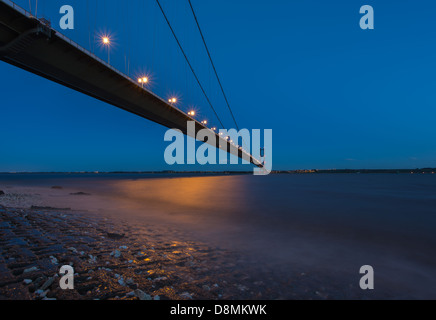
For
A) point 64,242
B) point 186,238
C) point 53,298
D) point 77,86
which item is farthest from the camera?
point 77,86

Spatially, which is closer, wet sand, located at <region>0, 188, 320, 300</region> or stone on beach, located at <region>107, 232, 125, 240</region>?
wet sand, located at <region>0, 188, 320, 300</region>

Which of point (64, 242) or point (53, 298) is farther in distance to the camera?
point (64, 242)

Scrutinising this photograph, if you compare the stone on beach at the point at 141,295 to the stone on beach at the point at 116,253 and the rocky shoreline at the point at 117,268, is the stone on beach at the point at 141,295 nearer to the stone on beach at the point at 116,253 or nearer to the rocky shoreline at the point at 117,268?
the rocky shoreline at the point at 117,268

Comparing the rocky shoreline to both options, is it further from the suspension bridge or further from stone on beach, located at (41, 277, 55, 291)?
the suspension bridge

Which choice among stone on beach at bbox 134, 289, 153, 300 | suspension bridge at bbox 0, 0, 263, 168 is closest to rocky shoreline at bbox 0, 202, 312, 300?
stone on beach at bbox 134, 289, 153, 300

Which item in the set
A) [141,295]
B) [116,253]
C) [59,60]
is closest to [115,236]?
[116,253]

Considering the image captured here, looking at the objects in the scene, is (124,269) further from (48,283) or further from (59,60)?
(59,60)

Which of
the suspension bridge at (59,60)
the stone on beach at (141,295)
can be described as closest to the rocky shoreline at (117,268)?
the stone on beach at (141,295)

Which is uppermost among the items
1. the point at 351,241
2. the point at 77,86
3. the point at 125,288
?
the point at 77,86

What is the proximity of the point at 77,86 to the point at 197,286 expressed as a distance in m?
23.6

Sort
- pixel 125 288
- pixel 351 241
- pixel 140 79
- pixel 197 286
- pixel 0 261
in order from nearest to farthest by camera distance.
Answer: pixel 125 288, pixel 197 286, pixel 0 261, pixel 351 241, pixel 140 79
